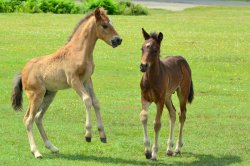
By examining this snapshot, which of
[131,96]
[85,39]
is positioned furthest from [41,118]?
[131,96]

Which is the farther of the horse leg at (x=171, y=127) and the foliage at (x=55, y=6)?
the foliage at (x=55, y=6)

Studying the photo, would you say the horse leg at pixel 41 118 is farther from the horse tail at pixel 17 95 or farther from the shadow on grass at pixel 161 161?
the horse tail at pixel 17 95

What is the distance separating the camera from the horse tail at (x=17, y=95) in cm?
1403

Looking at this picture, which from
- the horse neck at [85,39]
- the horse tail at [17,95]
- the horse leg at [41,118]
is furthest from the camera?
the horse tail at [17,95]

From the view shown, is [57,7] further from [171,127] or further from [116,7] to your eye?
[171,127]

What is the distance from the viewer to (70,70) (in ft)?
44.3

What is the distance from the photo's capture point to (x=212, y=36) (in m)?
33.0

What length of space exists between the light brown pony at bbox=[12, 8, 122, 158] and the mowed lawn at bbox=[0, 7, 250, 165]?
73cm

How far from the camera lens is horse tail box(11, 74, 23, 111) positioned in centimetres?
1403

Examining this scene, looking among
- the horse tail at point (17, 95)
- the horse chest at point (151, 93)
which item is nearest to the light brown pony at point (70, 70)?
the horse tail at point (17, 95)

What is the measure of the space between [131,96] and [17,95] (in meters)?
7.04

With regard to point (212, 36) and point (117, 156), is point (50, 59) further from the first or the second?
→ point (212, 36)

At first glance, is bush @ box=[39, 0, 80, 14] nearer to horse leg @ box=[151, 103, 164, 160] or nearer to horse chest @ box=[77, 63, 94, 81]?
horse chest @ box=[77, 63, 94, 81]

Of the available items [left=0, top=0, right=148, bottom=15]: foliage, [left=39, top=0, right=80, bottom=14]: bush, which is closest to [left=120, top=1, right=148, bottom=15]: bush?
[left=0, top=0, right=148, bottom=15]: foliage
